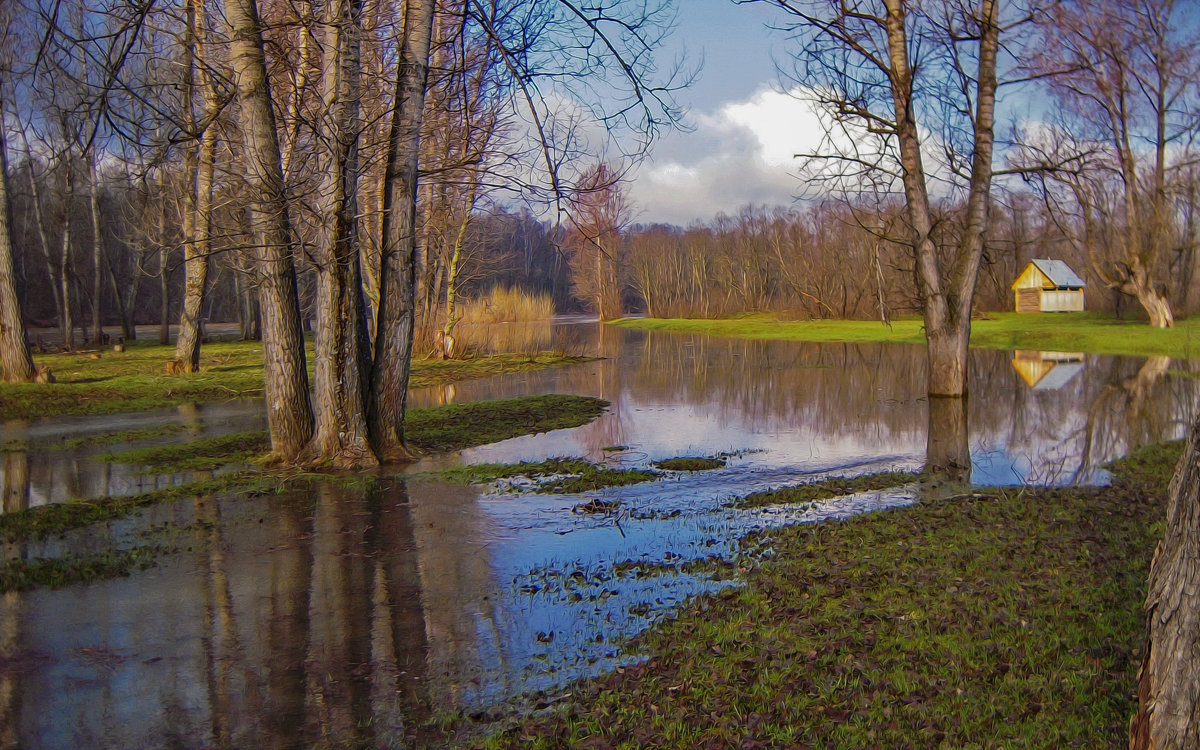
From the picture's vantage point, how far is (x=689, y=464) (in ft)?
36.9

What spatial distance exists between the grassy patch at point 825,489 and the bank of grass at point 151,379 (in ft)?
44.0

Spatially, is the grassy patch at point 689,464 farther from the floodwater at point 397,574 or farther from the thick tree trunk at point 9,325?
the thick tree trunk at point 9,325

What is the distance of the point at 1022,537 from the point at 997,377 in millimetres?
17379

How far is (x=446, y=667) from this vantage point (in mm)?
5004

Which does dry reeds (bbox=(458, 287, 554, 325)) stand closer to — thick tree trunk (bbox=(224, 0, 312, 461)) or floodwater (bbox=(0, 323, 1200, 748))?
floodwater (bbox=(0, 323, 1200, 748))

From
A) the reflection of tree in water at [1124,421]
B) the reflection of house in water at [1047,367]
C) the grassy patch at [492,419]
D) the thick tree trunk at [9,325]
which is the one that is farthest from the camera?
the reflection of house in water at [1047,367]

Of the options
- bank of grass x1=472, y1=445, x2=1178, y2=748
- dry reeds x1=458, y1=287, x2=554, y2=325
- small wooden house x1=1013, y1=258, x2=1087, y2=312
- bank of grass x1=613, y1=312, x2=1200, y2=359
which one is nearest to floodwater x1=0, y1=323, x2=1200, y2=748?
bank of grass x1=472, y1=445, x2=1178, y2=748

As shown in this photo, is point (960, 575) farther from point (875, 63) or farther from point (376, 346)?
point (875, 63)

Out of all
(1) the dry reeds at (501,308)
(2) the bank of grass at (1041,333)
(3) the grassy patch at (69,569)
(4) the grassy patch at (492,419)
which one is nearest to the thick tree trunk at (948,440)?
(4) the grassy patch at (492,419)

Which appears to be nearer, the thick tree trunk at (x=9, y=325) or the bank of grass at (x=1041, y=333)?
the thick tree trunk at (x=9, y=325)

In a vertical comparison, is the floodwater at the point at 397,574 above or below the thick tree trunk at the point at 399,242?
below

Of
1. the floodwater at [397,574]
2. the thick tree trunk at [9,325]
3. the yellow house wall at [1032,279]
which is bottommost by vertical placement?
the floodwater at [397,574]

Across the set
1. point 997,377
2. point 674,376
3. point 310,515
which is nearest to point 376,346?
point 310,515

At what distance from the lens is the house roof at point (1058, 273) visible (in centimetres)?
5995
